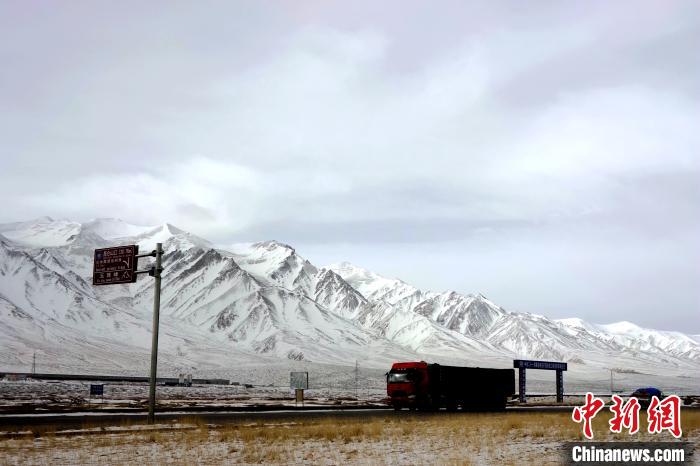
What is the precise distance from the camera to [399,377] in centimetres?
5012

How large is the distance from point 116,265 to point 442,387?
24.6 m

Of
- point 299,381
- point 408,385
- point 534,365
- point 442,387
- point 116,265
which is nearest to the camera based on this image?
point 116,265

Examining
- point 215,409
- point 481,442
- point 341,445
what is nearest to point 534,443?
point 481,442

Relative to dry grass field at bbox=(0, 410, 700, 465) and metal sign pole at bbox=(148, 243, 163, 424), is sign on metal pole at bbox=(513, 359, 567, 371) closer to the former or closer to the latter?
dry grass field at bbox=(0, 410, 700, 465)

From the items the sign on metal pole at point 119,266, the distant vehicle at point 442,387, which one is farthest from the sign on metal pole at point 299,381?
the sign on metal pole at point 119,266

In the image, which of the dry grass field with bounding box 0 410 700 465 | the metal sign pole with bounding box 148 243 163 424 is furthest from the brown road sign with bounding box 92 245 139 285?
the dry grass field with bounding box 0 410 700 465

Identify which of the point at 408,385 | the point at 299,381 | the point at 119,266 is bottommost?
the point at 299,381

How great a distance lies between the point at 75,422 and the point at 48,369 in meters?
167

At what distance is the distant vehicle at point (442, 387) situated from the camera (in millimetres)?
49312

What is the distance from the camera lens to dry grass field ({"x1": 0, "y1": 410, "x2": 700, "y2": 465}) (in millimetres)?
19469

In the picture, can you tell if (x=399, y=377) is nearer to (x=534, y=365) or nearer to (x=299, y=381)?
(x=299, y=381)

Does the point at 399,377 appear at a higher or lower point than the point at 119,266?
lower

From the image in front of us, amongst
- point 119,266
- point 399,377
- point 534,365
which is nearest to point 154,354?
point 119,266

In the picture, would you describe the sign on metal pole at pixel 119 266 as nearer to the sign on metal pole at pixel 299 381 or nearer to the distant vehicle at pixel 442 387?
the distant vehicle at pixel 442 387
